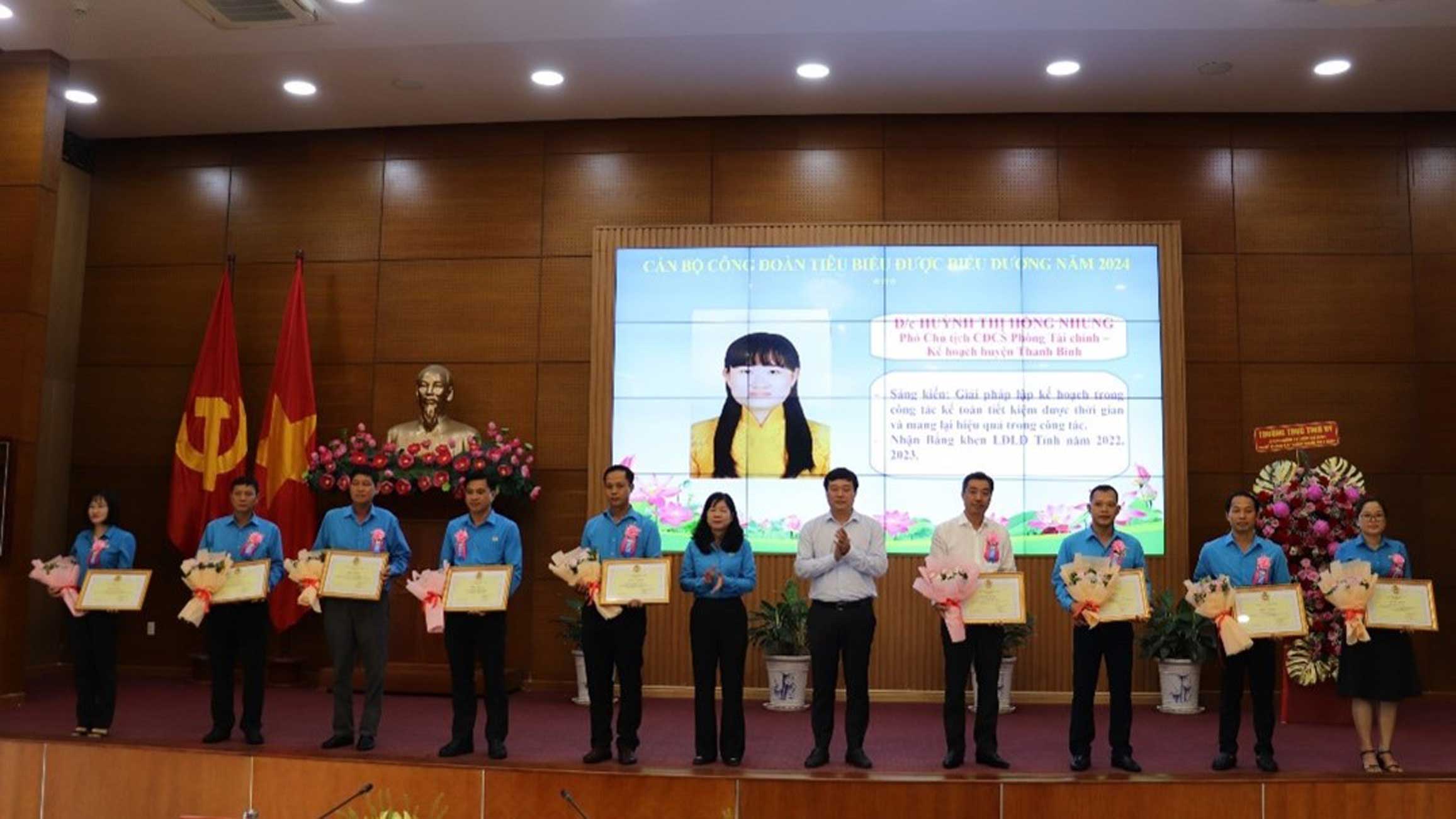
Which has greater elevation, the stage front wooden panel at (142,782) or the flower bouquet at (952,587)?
the flower bouquet at (952,587)

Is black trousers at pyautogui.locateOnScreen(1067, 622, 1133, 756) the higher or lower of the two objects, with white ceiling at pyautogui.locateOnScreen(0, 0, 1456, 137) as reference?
lower

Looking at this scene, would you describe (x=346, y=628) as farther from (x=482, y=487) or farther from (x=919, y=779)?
(x=919, y=779)

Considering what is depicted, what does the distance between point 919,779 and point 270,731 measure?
3.47m

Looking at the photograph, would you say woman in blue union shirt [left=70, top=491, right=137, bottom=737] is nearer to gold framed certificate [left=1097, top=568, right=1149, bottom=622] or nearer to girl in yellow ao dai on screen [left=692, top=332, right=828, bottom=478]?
girl in yellow ao dai on screen [left=692, top=332, right=828, bottom=478]

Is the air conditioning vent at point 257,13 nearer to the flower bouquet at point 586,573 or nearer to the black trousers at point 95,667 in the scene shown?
the black trousers at point 95,667

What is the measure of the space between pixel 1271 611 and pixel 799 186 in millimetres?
4541

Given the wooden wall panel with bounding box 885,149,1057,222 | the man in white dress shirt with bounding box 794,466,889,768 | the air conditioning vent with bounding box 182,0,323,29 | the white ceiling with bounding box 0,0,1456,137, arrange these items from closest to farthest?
the man in white dress shirt with bounding box 794,466,889,768 → the air conditioning vent with bounding box 182,0,323,29 → the white ceiling with bounding box 0,0,1456,137 → the wooden wall panel with bounding box 885,149,1057,222

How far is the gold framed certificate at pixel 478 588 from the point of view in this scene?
5.45 metres

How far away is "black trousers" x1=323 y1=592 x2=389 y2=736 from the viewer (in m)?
5.68

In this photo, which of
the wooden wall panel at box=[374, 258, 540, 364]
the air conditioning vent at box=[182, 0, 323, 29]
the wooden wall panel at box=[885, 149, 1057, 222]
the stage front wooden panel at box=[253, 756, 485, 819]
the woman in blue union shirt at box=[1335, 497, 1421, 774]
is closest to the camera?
the stage front wooden panel at box=[253, 756, 485, 819]

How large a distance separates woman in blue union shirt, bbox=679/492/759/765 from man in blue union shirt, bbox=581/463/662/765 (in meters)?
0.28

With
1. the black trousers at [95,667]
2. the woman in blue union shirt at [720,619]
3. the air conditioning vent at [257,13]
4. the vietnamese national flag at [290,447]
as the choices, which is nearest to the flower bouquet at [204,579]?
the black trousers at [95,667]

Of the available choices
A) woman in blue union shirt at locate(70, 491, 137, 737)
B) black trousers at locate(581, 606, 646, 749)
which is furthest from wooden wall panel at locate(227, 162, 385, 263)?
black trousers at locate(581, 606, 646, 749)

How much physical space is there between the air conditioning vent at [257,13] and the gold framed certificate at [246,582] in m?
3.24
